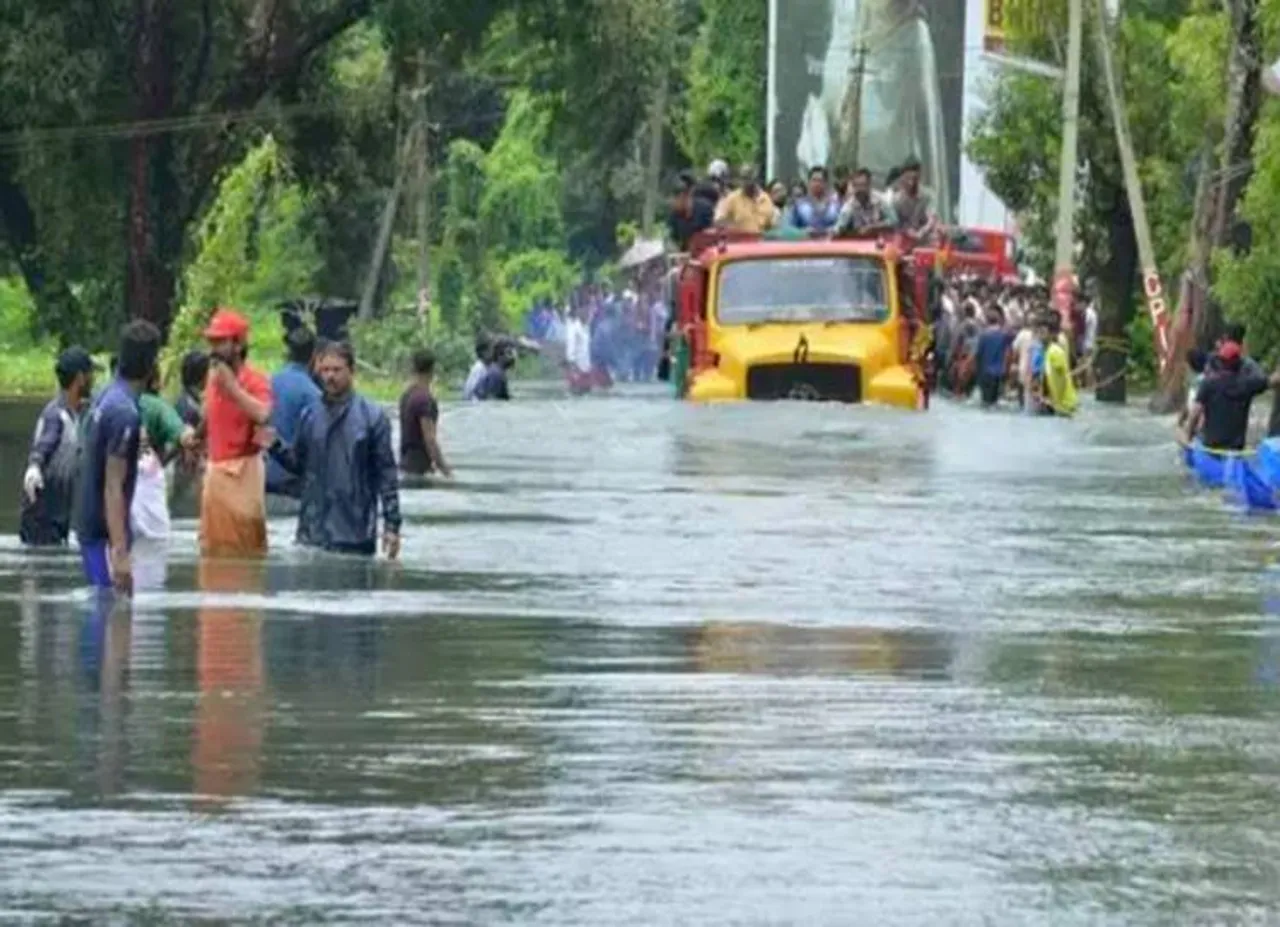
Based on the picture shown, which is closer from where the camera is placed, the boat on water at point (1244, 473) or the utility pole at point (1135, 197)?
the boat on water at point (1244, 473)

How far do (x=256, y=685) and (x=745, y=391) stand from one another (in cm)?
2707

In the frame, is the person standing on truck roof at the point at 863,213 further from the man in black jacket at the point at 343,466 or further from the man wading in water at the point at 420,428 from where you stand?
the man in black jacket at the point at 343,466

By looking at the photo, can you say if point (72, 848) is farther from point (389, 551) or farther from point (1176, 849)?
point (389, 551)

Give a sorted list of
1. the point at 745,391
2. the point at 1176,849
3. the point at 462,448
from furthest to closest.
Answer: the point at 745,391 → the point at 462,448 → the point at 1176,849

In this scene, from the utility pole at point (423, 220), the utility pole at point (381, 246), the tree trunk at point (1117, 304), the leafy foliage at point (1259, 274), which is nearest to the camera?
the leafy foliage at point (1259, 274)

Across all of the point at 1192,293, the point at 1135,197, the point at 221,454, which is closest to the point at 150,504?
the point at 221,454

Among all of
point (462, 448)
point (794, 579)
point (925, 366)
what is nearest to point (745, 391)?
point (925, 366)

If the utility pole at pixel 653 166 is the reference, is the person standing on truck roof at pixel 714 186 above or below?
below

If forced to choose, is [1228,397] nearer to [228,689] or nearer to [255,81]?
[228,689]

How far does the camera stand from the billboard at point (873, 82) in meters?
82.4

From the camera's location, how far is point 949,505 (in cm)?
2838

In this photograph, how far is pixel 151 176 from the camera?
5897 cm

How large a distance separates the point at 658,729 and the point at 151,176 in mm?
45725

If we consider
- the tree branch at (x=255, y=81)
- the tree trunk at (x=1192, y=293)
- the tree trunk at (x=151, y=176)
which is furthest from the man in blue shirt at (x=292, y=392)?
the tree branch at (x=255, y=81)
